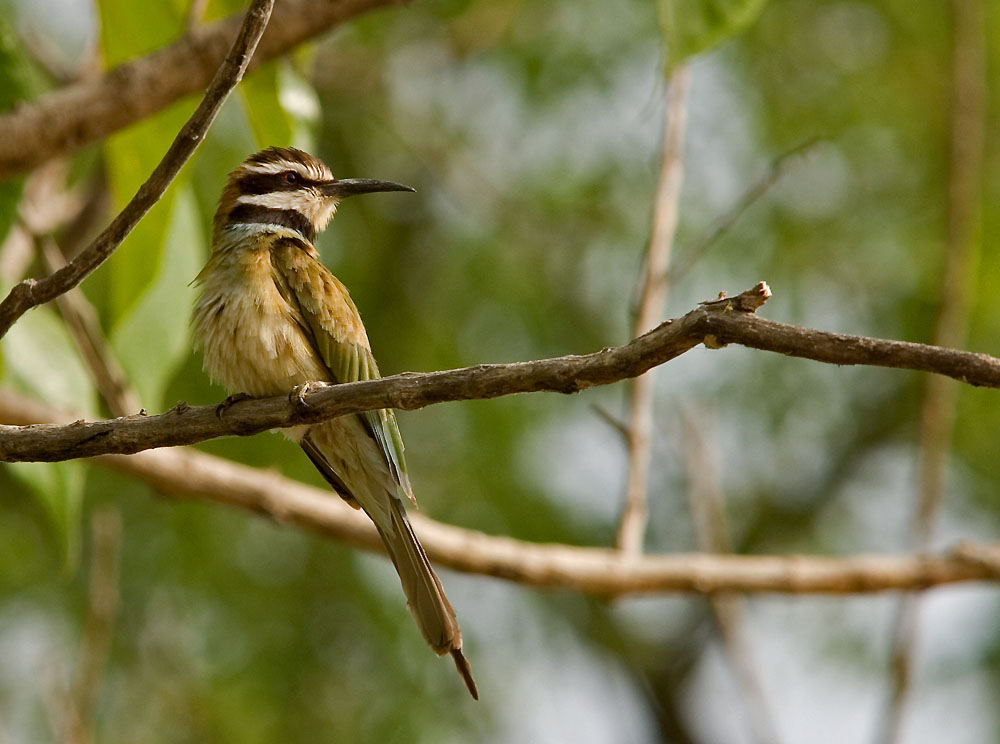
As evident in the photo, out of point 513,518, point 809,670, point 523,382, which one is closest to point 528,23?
point 513,518

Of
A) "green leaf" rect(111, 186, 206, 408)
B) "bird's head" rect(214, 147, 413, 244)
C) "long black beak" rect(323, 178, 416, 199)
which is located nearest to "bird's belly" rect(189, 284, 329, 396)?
"green leaf" rect(111, 186, 206, 408)

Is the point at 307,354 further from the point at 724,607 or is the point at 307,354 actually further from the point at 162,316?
the point at 724,607

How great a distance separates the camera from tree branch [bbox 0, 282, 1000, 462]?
2047mm

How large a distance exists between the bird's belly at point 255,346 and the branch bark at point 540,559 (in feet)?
2.87

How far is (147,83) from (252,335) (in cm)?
110

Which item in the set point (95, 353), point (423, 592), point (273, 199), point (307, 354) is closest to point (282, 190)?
point (273, 199)

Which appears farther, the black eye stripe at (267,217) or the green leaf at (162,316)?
the black eye stripe at (267,217)

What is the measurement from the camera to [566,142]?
6848 mm

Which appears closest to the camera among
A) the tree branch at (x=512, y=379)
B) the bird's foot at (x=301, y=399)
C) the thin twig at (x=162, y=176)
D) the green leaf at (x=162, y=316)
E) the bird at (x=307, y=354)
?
the tree branch at (x=512, y=379)

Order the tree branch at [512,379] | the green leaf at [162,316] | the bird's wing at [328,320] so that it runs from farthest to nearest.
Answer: the green leaf at [162,316] < the bird's wing at [328,320] < the tree branch at [512,379]

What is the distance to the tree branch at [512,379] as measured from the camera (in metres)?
2.05

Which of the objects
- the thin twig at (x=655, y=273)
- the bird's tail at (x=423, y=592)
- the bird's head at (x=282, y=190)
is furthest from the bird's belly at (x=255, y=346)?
the thin twig at (x=655, y=273)

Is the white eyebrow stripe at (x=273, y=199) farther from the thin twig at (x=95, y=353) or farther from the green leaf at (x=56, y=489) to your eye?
the green leaf at (x=56, y=489)

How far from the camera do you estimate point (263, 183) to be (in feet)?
14.3
